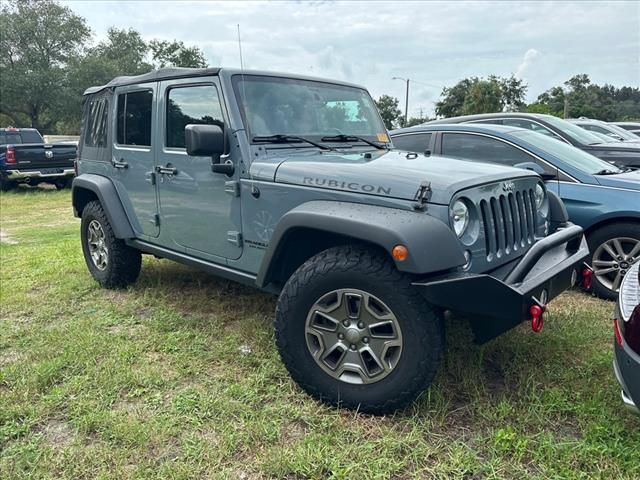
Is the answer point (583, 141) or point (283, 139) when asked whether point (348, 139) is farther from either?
point (583, 141)

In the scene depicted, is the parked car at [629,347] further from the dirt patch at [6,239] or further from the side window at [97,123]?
the dirt patch at [6,239]

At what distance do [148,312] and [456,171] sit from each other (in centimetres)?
279

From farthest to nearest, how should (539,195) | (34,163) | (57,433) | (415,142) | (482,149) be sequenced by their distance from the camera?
(34,163), (415,142), (482,149), (539,195), (57,433)

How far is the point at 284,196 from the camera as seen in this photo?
10.1ft

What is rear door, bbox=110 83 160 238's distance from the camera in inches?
164

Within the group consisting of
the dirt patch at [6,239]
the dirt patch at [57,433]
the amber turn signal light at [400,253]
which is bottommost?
the dirt patch at [57,433]

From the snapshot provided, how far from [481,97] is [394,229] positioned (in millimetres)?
46114

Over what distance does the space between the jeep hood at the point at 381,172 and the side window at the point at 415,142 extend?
2.22 m

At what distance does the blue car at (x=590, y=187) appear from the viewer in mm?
4273

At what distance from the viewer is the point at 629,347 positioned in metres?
2.22

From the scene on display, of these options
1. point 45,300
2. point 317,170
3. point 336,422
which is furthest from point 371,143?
point 45,300

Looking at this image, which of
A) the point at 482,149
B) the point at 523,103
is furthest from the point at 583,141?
the point at 523,103

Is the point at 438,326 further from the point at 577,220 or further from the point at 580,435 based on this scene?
the point at 577,220

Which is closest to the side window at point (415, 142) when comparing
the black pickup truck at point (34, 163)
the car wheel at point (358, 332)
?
the car wheel at point (358, 332)
